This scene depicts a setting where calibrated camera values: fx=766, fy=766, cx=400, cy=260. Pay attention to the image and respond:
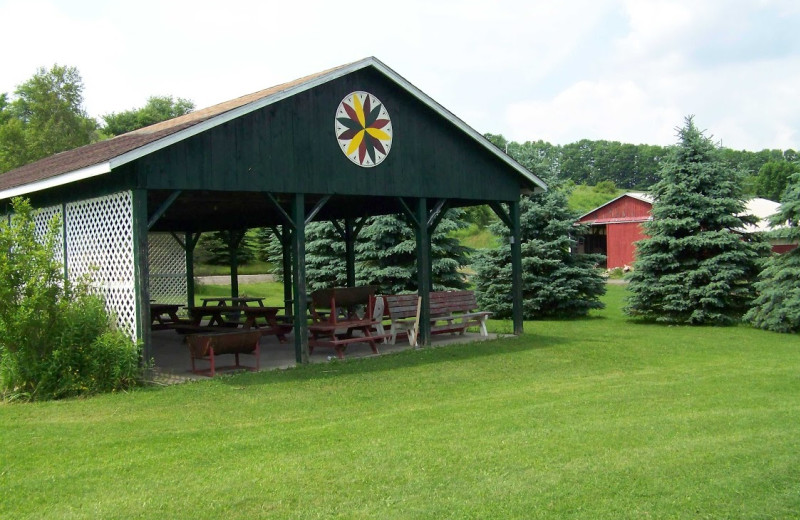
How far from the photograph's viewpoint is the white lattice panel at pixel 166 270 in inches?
870

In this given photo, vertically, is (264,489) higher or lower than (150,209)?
lower

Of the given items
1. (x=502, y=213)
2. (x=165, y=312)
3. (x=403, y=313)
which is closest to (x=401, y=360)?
(x=403, y=313)

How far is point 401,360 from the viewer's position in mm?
12555

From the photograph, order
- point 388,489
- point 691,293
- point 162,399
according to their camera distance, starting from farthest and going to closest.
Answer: point 691,293
point 162,399
point 388,489

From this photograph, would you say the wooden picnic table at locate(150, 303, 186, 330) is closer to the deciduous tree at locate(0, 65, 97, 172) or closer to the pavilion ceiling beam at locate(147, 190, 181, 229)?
the pavilion ceiling beam at locate(147, 190, 181, 229)

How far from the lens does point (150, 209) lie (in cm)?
1577

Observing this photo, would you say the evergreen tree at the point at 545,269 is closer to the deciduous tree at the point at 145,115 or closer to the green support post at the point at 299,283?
the green support post at the point at 299,283

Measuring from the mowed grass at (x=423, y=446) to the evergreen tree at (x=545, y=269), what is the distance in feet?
29.8

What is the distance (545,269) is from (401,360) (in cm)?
930

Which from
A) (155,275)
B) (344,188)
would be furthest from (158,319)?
(344,188)

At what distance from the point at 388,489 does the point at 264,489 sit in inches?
35.4

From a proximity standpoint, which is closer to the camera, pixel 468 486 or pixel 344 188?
pixel 468 486

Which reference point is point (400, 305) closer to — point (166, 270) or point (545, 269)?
point (545, 269)

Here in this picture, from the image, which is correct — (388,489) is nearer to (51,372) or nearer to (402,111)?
(51,372)
